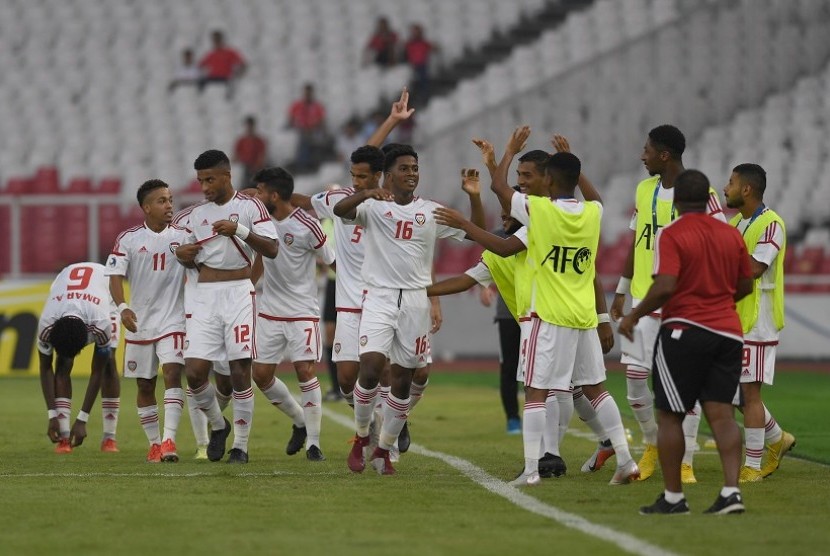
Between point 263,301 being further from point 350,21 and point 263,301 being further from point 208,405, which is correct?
point 350,21

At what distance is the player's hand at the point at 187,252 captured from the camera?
11500 millimetres

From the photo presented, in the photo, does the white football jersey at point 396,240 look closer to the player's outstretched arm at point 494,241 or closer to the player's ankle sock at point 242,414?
the player's outstretched arm at point 494,241

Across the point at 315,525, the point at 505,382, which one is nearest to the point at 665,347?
the point at 315,525

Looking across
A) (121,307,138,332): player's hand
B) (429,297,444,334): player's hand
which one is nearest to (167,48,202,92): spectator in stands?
(121,307,138,332): player's hand

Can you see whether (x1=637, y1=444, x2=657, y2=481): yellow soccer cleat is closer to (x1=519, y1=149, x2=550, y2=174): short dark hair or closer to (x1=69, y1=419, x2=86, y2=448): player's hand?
(x1=519, y1=149, x2=550, y2=174): short dark hair

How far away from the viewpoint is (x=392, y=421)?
10930 mm

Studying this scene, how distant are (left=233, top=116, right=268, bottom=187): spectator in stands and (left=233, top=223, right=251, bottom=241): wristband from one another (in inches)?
653

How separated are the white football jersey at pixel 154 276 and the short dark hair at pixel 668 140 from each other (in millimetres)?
3954

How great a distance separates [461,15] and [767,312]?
71.9 feet

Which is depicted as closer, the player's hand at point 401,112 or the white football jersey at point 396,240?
the white football jersey at point 396,240

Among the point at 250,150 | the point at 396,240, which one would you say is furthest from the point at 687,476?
the point at 250,150

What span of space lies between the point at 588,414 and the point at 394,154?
238cm

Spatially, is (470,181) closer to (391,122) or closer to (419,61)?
(391,122)

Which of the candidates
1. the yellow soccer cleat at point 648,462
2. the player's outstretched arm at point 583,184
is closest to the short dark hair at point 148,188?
the player's outstretched arm at point 583,184
